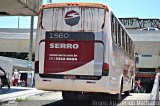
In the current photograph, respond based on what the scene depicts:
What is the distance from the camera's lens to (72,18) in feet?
47.2

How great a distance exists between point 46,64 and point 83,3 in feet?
8.02

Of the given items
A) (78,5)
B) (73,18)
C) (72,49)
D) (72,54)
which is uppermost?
(78,5)

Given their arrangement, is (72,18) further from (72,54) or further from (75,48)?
(72,54)

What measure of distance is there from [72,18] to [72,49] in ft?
3.48

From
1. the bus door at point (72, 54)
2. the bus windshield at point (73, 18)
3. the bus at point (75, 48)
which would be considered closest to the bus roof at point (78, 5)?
the bus at point (75, 48)

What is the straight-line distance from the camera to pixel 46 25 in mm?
14562

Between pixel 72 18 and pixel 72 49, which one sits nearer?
pixel 72 49

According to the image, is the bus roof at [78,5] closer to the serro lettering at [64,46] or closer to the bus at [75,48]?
the bus at [75,48]

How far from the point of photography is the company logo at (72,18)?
565 inches

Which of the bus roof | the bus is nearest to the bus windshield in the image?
the bus

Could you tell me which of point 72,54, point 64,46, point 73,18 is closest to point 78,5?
point 73,18

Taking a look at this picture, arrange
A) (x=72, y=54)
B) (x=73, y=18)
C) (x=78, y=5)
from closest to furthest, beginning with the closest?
(x=72, y=54) < (x=73, y=18) < (x=78, y=5)

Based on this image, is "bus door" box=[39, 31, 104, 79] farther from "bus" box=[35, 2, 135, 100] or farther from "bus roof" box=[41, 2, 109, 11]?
"bus roof" box=[41, 2, 109, 11]

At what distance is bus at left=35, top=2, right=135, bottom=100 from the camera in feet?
46.0
